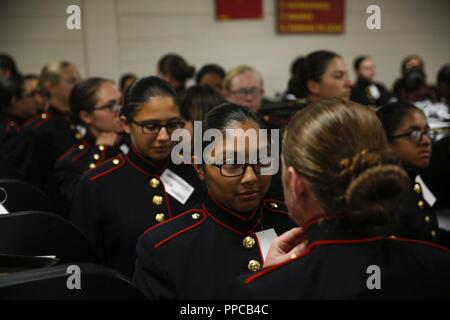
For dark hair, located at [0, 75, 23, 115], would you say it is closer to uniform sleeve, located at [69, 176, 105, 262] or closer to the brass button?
uniform sleeve, located at [69, 176, 105, 262]

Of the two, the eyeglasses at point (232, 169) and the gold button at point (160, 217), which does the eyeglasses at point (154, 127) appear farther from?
the eyeglasses at point (232, 169)

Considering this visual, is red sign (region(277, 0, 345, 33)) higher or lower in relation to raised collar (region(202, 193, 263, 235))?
higher

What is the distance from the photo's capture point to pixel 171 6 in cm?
677

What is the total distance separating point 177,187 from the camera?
6.67 ft

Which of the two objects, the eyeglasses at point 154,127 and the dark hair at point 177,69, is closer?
the eyeglasses at point 154,127

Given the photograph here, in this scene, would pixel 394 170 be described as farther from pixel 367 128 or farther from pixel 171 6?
pixel 171 6

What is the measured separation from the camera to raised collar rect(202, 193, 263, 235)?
4.90 feet

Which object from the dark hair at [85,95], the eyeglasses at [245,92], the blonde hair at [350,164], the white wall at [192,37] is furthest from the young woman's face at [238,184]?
the white wall at [192,37]

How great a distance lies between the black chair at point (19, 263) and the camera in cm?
114

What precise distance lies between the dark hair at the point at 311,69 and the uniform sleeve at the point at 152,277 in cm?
197

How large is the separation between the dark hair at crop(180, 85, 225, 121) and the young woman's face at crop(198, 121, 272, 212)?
91 cm

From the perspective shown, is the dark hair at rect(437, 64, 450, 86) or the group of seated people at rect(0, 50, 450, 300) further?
the dark hair at rect(437, 64, 450, 86)

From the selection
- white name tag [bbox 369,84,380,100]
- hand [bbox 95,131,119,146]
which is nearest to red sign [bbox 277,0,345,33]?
white name tag [bbox 369,84,380,100]
